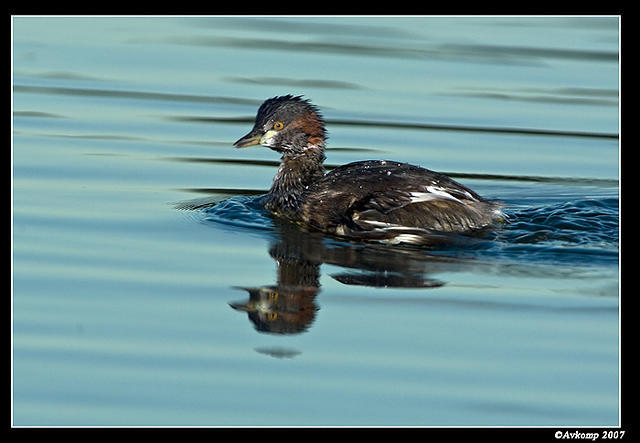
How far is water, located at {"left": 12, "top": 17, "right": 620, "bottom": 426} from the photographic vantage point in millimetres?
5582

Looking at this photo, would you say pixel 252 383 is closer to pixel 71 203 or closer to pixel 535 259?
pixel 535 259

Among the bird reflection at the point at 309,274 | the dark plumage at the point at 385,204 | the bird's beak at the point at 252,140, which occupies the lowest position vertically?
the bird reflection at the point at 309,274

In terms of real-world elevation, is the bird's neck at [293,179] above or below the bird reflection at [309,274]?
above

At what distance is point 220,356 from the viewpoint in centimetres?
590

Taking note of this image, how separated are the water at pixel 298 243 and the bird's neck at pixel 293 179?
8.4 inches

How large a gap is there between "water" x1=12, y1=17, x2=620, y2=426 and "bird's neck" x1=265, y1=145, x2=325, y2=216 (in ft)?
0.70

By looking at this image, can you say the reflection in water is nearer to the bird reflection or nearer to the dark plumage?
the bird reflection

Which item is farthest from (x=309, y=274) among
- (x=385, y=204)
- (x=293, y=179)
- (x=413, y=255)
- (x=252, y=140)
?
(x=252, y=140)

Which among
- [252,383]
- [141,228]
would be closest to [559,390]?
[252,383]

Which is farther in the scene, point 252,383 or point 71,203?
point 71,203

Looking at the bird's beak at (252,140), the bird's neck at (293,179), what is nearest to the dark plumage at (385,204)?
the bird's neck at (293,179)

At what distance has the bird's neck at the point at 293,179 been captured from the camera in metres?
8.80

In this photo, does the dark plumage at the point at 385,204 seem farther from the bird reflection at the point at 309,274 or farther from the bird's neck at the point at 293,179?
the bird reflection at the point at 309,274

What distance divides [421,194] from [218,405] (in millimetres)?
3186
